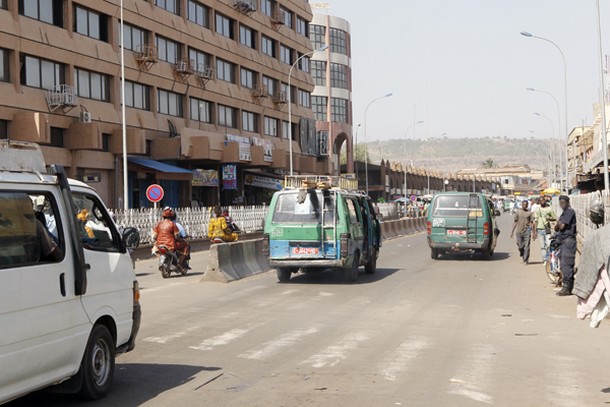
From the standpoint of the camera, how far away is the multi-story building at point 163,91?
125ft

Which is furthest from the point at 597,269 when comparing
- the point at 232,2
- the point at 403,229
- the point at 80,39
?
the point at 232,2

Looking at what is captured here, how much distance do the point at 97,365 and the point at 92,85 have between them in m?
36.4

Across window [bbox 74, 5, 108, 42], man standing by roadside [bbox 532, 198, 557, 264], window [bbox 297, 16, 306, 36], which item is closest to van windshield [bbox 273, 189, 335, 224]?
man standing by roadside [bbox 532, 198, 557, 264]

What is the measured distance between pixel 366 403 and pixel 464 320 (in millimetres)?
6445

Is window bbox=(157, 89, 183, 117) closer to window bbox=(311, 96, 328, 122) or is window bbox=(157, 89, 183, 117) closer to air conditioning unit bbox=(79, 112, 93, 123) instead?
air conditioning unit bbox=(79, 112, 93, 123)

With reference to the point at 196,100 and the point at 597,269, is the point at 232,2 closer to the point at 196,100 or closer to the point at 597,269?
the point at 196,100

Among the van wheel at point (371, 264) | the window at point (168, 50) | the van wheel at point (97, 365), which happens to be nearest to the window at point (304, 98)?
the window at point (168, 50)

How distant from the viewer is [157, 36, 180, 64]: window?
1981 inches

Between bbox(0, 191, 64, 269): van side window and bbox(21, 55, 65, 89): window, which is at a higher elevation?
bbox(21, 55, 65, 89): window

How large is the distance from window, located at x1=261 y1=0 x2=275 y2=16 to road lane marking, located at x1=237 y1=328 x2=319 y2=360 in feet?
187

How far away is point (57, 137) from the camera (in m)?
39.8

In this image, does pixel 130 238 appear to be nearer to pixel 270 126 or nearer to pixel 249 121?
pixel 249 121

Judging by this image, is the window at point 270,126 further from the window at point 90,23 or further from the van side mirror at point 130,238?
the van side mirror at point 130,238

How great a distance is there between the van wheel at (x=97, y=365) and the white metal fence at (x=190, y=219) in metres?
19.8
